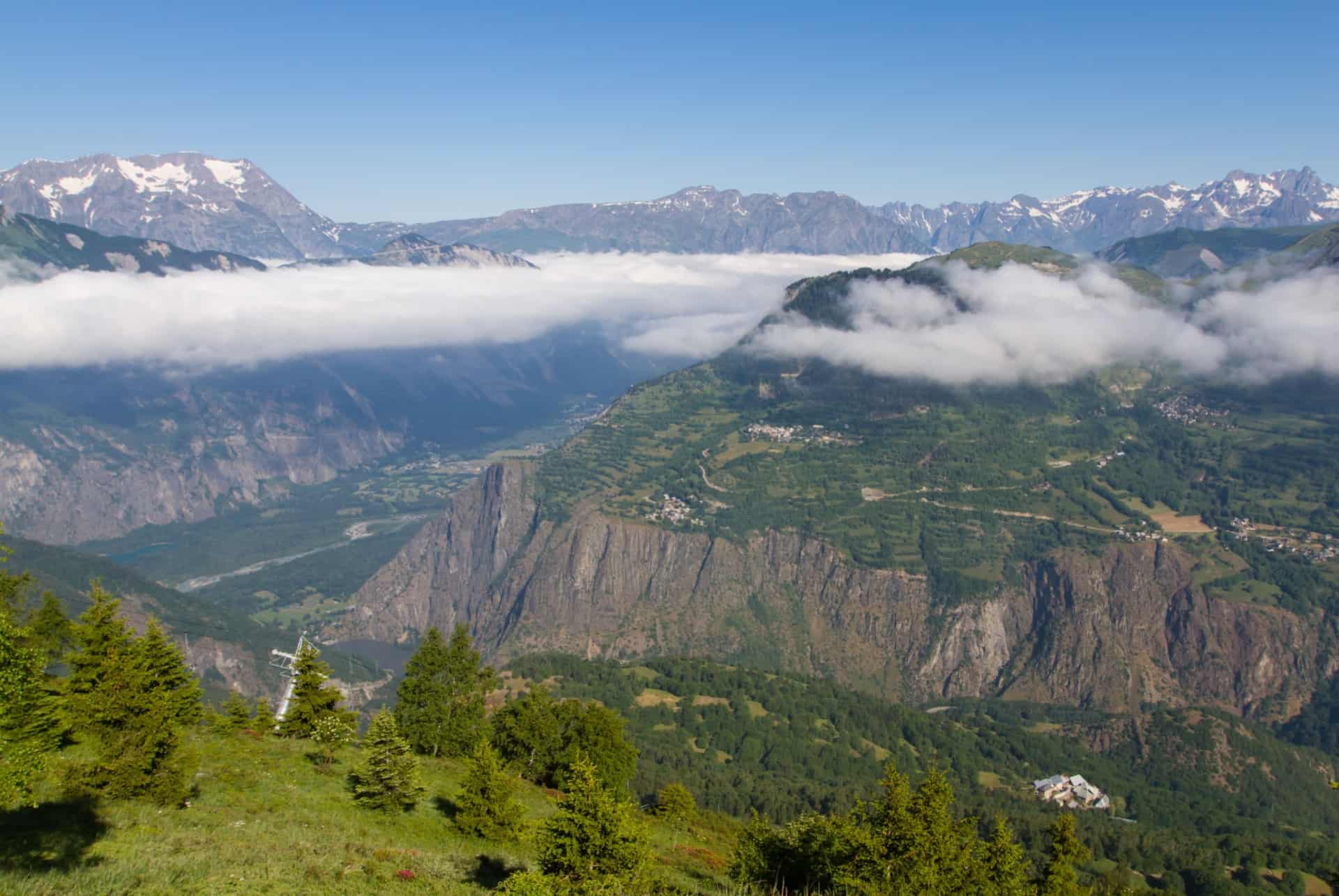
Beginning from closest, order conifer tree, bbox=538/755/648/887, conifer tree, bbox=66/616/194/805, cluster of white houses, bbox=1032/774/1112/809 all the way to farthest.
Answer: conifer tree, bbox=538/755/648/887
conifer tree, bbox=66/616/194/805
cluster of white houses, bbox=1032/774/1112/809

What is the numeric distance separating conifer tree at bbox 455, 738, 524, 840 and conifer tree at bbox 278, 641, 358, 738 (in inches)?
916

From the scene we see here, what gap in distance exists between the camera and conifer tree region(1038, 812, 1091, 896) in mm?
68812

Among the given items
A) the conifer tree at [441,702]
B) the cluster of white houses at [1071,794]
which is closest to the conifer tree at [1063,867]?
the conifer tree at [441,702]

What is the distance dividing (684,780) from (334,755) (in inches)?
4166

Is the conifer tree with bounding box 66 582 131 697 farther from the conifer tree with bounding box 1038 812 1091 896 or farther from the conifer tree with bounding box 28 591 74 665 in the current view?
the conifer tree with bounding box 1038 812 1091 896

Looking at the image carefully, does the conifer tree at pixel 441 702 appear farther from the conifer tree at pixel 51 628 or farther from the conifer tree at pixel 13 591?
the conifer tree at pixel 13 591

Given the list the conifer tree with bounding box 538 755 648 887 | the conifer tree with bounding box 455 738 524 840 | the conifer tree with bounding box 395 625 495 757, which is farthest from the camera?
the conifer tree with bounding box 395 625 495 757

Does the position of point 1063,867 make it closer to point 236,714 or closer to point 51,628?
point 236,714

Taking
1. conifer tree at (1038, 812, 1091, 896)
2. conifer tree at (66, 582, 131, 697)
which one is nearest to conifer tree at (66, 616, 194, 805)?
conifer tree at (66, 582, 131, 697)

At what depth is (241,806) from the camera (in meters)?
54.1

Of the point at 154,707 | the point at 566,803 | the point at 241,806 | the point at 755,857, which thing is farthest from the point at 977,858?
the point at 154,707

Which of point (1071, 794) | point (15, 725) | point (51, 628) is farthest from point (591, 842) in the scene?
point (1071, 794)

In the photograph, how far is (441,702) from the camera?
90.4m

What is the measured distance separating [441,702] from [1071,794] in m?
156
